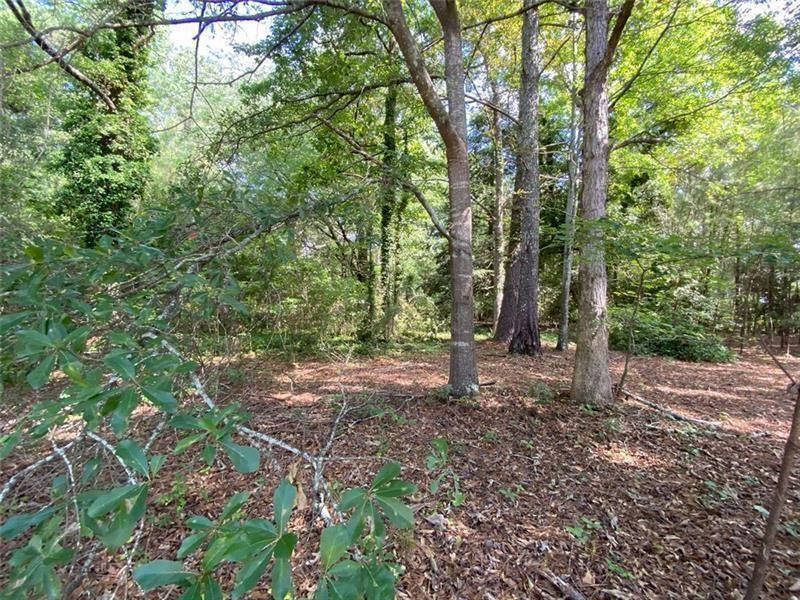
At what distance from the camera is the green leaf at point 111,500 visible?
62cm

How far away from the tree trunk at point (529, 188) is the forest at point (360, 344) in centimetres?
6

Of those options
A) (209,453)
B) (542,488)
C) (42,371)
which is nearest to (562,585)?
(542,488)

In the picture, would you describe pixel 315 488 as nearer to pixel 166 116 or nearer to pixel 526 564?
pixel 526 564

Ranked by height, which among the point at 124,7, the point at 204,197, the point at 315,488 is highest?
the point at 124,7

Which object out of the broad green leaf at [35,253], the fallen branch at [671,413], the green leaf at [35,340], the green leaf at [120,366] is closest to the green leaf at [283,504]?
the green leaf at [120,366]

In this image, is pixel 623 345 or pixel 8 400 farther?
pixel 623 345

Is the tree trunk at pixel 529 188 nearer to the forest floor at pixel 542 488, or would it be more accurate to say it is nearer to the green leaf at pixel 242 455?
the forest floor at pixel 542 488

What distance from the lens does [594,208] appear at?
11.4 ft

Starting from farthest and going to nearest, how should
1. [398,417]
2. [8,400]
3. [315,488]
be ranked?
1. [398,417]
2. [8,400]
3. [315,488]

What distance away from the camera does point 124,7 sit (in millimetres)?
2518

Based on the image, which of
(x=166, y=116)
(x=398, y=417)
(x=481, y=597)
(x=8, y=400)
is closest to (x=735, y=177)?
(x=398, y=417)

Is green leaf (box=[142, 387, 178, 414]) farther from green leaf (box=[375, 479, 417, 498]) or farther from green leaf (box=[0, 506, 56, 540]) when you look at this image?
green leaf (box=[375, 479, 417, 498])

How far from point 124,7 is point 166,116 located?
38.3 feet

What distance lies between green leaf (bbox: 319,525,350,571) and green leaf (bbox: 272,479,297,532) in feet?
0.24
